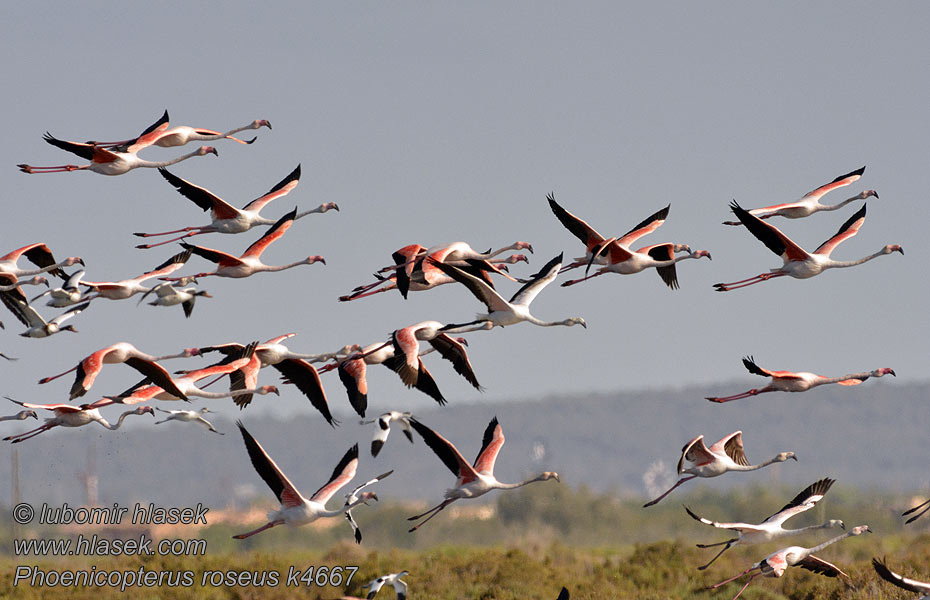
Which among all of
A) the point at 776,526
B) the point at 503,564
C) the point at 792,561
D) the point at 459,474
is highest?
the point at 459,474

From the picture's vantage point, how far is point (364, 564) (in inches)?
1410

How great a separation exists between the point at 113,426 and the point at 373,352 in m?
3.66

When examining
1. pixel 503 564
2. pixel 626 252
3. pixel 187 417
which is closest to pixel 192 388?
pixel 187 417

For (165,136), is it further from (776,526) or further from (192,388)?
(776,526)

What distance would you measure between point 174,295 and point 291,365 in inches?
83.8

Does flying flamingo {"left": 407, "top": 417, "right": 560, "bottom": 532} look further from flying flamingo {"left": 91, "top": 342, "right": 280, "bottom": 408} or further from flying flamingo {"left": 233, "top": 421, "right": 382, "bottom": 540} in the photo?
flying flamingo {"left": 91, "top": 342, "right": 280, "bottom": 408}

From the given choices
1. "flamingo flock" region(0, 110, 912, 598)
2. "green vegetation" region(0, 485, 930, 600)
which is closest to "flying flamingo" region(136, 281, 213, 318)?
"flamingo flock" region(0, 110, 912, 598)

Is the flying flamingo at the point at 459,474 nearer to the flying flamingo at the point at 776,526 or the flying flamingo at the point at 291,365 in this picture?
the flying flamingo at the point at 291,365

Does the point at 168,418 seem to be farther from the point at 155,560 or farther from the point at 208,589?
the point at 155,560

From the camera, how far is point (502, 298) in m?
18.6

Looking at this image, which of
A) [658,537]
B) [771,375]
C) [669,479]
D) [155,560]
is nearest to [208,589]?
[155,560]

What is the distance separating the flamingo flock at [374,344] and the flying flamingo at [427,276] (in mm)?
25

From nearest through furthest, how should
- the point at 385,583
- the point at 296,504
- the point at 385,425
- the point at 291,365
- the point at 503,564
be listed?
the point at 385,425, the point at 385,583, the point at 296,504, the point at 291,365, the point at 503,564

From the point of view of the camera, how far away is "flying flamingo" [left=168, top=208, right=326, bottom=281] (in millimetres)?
21062
